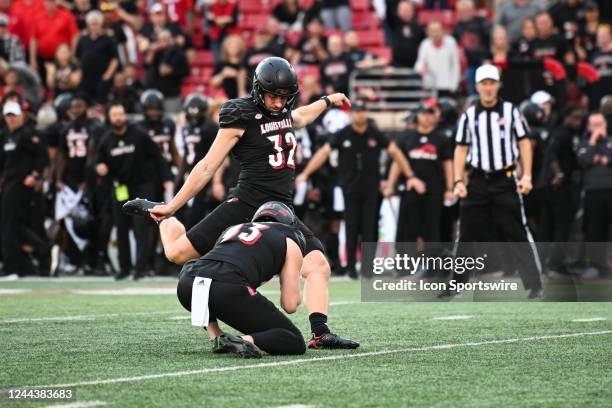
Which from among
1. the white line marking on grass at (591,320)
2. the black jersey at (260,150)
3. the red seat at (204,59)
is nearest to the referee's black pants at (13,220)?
the red seat at (204,59)

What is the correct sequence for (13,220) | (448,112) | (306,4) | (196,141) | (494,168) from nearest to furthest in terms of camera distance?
(494,168), (196,141), (13,220), (448,112), (306,4)

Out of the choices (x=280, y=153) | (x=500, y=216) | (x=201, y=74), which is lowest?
(x=500, y=216)

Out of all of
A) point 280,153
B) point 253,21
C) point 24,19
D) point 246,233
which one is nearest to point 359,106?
point 253,21

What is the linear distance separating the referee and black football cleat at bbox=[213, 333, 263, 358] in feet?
14.2

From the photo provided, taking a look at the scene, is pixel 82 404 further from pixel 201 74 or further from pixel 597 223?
pixel 201 74

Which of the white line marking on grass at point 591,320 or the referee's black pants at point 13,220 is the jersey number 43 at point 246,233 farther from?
the referee's black pants at point 13,220

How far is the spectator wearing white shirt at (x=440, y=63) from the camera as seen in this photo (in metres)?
17.6

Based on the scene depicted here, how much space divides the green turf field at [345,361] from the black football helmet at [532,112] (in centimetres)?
518

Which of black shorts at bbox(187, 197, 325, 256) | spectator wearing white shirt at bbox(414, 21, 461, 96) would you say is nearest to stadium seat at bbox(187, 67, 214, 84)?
spectator wearing white shirt at bbox(414, 21, 461, 96)

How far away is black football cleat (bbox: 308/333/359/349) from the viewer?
6.95 meters

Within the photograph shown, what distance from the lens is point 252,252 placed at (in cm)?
655

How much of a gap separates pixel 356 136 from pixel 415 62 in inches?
171

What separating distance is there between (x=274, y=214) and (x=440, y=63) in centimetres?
1131

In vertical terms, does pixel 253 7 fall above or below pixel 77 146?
above
